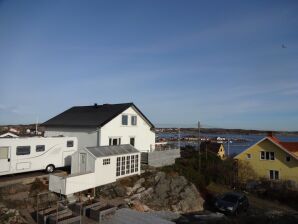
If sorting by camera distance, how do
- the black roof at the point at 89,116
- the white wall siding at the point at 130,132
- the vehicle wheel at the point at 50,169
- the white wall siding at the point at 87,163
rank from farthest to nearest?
the black roof at the point at 89,116, the white wall siding at the point at 130,132, the vehicle wheel at the point at 50,169, the white wall siding at the point at 87,163

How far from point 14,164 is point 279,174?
30662mm

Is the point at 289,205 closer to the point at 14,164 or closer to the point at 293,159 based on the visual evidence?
the point at 293,159

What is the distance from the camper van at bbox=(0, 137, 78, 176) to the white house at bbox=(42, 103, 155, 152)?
8.04ft

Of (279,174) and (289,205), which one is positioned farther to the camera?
(279,174)

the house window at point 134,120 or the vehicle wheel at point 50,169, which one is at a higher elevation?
the house window at point 134,120

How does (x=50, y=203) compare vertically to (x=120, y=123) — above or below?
below

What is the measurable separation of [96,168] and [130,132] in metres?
9.38

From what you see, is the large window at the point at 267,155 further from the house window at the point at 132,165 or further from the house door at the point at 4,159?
the house door at the point at 4,159

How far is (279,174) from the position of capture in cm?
3588

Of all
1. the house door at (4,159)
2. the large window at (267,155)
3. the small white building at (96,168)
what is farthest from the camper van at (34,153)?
the large window at (267,155)

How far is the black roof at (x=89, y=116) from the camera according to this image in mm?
27172

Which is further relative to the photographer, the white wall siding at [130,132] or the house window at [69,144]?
the white wall siding at [130,132]

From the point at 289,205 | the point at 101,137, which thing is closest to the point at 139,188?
the point at 101,137

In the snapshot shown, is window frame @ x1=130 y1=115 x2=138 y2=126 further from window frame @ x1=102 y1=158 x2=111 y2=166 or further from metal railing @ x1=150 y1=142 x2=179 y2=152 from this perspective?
window frame @ x1=102 y1=158 x2=111 y2=166
